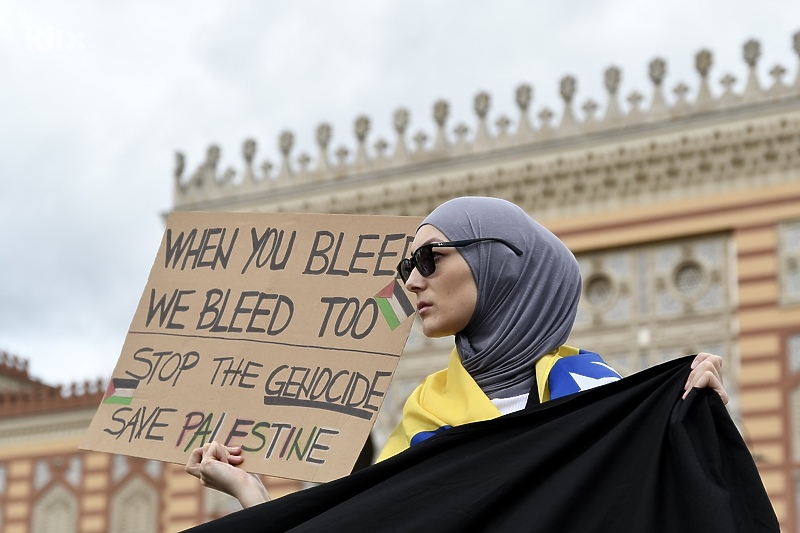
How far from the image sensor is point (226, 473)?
181 cm

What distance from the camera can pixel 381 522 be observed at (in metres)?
1.46

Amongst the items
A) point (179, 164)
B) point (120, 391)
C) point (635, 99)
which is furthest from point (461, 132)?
point (120, 391)

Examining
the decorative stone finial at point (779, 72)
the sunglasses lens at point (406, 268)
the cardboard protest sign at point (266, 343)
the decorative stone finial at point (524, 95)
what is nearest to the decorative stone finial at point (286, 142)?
the decorative stone finial at point (524, 95)

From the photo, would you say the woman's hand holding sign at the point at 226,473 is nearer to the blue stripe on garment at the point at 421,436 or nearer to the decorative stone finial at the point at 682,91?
the blue stripe on garment at the point at 421,436

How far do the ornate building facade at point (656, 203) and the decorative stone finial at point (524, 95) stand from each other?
19mm

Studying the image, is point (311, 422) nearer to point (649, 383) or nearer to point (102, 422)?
point (102, 422)

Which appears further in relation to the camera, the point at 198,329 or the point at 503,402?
the point at 198,329

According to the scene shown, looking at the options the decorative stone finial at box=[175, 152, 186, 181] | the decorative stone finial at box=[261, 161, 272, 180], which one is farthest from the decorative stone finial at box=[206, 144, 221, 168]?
the decorative stone finial at box=[261, 161, 272, 180]

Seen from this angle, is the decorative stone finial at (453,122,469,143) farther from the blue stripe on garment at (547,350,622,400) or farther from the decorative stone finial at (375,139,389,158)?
the blue stripe on garment at (547,350,622,400)

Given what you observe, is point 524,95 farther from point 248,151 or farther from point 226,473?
point 226,473

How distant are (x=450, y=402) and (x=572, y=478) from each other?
28 cm

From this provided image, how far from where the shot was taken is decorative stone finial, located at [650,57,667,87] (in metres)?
11.2

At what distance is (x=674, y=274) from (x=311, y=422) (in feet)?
30.7

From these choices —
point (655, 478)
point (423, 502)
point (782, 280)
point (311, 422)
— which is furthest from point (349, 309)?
point (782, 280)
